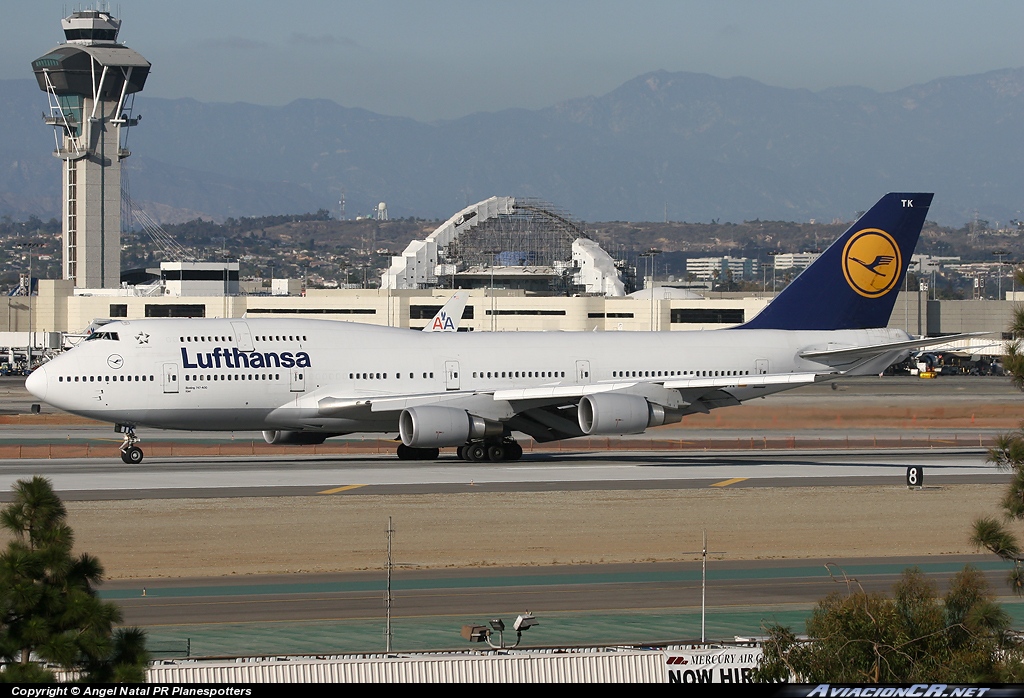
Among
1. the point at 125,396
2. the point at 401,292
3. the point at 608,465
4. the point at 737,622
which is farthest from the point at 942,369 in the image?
the point at 737,622

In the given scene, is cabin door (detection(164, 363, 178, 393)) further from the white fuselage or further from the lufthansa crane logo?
the lufthansa crane logo

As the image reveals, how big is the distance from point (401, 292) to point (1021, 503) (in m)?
150

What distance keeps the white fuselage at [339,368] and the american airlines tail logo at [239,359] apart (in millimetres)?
43

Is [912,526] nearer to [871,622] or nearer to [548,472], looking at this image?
[548,472]

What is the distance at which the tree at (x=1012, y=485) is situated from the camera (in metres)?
19.1

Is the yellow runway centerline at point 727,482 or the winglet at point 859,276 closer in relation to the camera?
the yellow runway centerline at point 727,482

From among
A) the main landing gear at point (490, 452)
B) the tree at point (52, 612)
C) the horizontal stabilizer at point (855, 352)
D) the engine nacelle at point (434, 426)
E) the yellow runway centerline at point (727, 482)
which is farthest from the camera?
the horizontal stabilizer at point (855, 352)

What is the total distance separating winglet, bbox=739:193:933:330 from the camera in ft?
182

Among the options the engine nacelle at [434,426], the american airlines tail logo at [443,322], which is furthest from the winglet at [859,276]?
the american airlines tail logo at [443,322]

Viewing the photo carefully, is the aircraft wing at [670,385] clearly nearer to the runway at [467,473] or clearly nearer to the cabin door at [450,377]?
the cabin door at [450,377]

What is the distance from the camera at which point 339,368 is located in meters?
50.1

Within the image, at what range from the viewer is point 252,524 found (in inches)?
1395

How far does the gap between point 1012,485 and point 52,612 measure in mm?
12671

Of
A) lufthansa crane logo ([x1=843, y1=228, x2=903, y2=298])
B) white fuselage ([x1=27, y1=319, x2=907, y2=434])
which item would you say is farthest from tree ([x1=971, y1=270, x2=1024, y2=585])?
lufthansa crane logo ([x1=843, y1=228, x2=903, y2=298])
